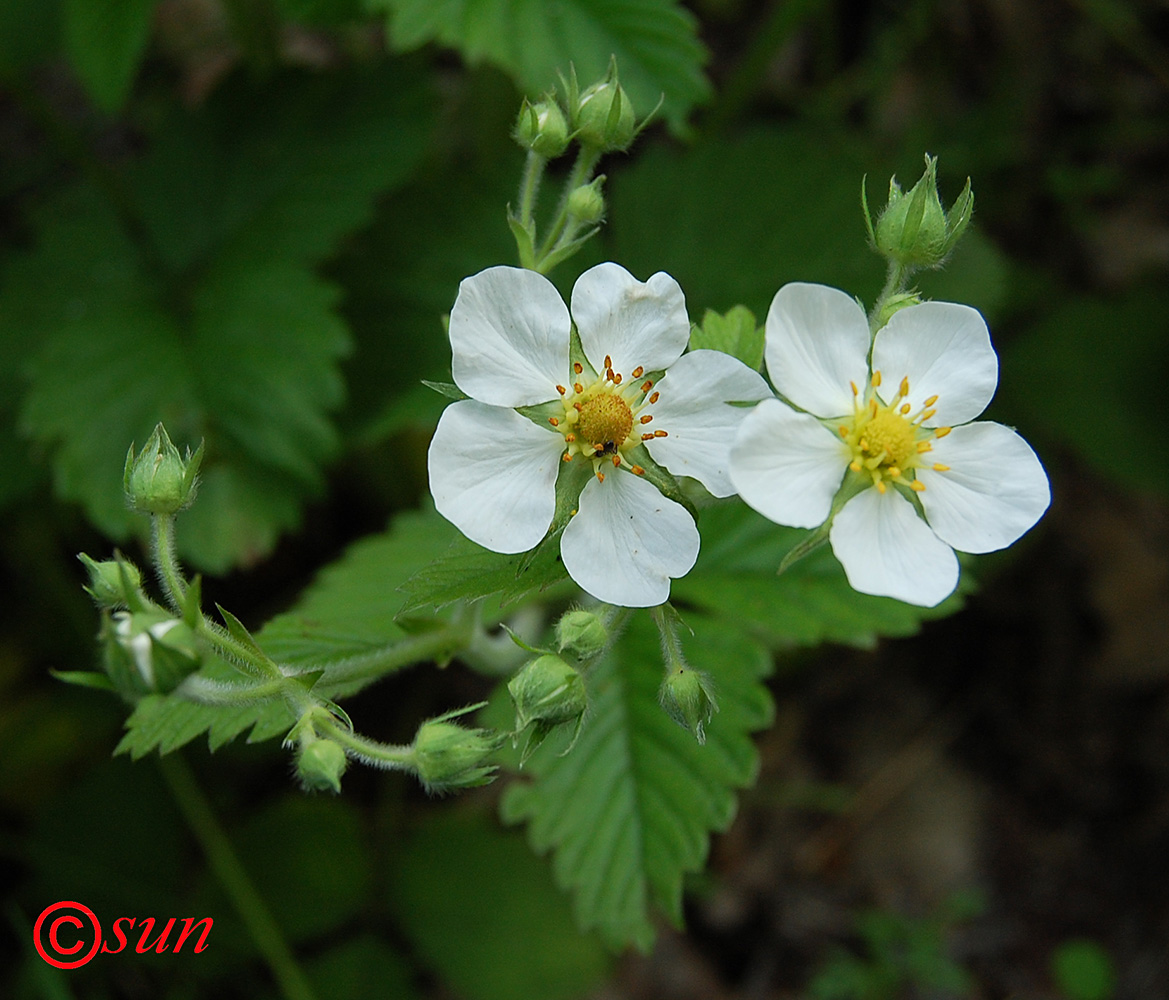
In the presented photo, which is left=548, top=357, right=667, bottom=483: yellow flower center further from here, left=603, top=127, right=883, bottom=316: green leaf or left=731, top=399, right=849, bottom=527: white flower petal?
left=603, top=127, right=883, bottom=316: green leaf

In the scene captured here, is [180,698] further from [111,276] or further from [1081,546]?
[1081,546]

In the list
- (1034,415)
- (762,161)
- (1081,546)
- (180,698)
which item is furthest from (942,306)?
(1081,546)

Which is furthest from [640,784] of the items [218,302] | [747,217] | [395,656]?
[747,217]

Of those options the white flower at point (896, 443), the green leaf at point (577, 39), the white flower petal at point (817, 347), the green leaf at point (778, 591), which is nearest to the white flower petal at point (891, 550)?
the white flower at point (896, 443)

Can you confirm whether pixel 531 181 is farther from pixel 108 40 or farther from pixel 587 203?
pixel 108 40

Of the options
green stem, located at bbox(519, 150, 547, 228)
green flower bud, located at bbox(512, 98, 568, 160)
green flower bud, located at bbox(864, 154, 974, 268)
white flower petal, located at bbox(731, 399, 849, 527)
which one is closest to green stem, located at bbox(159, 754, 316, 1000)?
green stem, located at bbox(519, 150, 547, 228)

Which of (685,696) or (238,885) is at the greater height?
(685,696)
